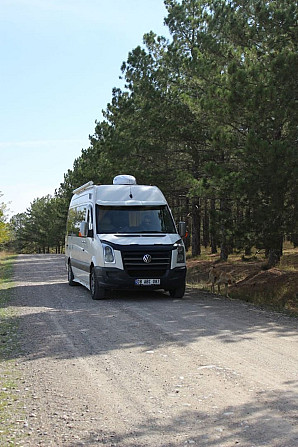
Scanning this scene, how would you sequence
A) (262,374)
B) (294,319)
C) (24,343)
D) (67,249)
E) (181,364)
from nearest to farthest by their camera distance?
(262,374), (181,364), (24,343), (294,319), (67,249)

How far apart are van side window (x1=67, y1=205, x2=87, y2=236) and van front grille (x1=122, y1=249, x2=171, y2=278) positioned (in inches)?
113

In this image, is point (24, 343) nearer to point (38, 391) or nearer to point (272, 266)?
point (38, 391)

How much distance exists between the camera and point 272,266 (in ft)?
70.9

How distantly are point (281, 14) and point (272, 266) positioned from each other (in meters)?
10.1

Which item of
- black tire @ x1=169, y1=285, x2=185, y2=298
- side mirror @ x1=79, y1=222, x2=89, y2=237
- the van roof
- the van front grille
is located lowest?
black tire @ x1=169, y1=285, x2=185, y2=298

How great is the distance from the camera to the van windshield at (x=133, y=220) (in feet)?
45.4

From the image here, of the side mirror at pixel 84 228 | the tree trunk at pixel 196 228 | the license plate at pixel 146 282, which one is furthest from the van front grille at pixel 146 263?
the tree trunk at pixel 196 228

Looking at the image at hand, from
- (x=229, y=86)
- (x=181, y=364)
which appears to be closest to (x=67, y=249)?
(x=229, y=86)

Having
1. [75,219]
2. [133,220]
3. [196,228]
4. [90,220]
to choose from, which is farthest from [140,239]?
[196,228]

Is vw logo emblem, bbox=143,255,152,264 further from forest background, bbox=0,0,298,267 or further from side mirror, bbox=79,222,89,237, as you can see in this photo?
forest background, bbox=0,0,298,267

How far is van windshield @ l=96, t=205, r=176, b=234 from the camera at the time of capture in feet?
45.4

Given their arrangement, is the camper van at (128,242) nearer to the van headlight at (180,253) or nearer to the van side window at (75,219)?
Answer: the van headlight at (180,253)

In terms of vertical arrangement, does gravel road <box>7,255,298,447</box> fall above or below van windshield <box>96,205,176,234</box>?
below

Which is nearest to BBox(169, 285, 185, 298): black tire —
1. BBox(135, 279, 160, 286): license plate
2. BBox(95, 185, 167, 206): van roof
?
BBox(135, 279, 160, 286): license plate
